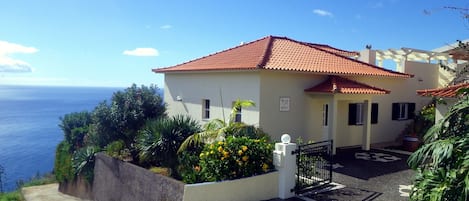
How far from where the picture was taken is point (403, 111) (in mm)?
21141

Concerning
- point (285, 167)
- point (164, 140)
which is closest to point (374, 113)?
point (285, 167)

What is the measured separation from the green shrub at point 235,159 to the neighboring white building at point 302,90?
14.7 ft

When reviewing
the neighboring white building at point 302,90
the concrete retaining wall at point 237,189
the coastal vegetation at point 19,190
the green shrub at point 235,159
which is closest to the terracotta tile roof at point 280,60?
the neighboring white building at point 302,90

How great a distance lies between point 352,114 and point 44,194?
18.9m

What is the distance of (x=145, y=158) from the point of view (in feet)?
45.8

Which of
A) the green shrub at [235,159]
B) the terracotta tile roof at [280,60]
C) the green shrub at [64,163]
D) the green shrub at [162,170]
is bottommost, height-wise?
the green shrub at [64,163]

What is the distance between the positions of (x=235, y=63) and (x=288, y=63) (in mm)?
2511

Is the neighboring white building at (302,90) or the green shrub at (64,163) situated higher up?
the neighboring white building at (302,90)

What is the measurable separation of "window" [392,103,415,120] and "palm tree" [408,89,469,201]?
41.3 ft

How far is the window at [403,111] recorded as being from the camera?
20520 millimetres

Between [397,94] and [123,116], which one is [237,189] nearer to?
[123,116]

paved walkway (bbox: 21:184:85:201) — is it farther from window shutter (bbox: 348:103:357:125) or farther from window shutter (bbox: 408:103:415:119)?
window shutter (bbox: 408:103:415:119)

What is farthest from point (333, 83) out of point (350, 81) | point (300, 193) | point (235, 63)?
point (300, 193)

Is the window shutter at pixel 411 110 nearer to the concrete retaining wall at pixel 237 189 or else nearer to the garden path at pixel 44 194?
the concrete retaining wall at pixel 237 189
